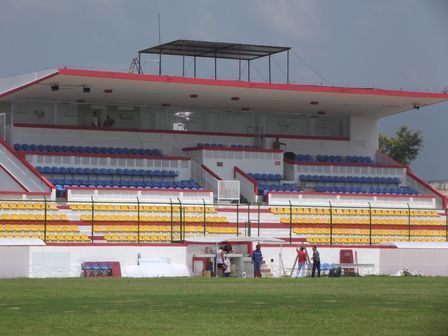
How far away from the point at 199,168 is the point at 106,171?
5483 mm

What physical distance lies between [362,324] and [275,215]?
110 feet

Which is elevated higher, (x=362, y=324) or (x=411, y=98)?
(x=411, y=98)

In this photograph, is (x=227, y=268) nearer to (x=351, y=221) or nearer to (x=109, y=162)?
(x=351, y=221)

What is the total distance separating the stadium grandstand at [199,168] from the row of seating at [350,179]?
10 centimetres

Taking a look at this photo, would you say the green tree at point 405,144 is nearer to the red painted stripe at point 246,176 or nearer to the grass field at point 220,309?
the red painted stripe at point 246,176

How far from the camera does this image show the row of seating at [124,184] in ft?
182

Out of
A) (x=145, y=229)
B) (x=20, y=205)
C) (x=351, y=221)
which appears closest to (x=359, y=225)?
(x=351, y=221)

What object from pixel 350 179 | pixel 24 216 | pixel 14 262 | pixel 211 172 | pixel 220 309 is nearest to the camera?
pixel 220 309

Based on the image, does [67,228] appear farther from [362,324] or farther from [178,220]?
[362,324]

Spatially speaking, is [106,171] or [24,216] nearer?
[24,216]

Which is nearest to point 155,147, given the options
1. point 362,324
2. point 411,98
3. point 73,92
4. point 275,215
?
point 73,92

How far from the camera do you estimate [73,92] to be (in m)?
58.8

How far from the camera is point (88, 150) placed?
59875 millimetres

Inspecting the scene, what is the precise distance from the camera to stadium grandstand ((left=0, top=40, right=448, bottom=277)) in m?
48.9
